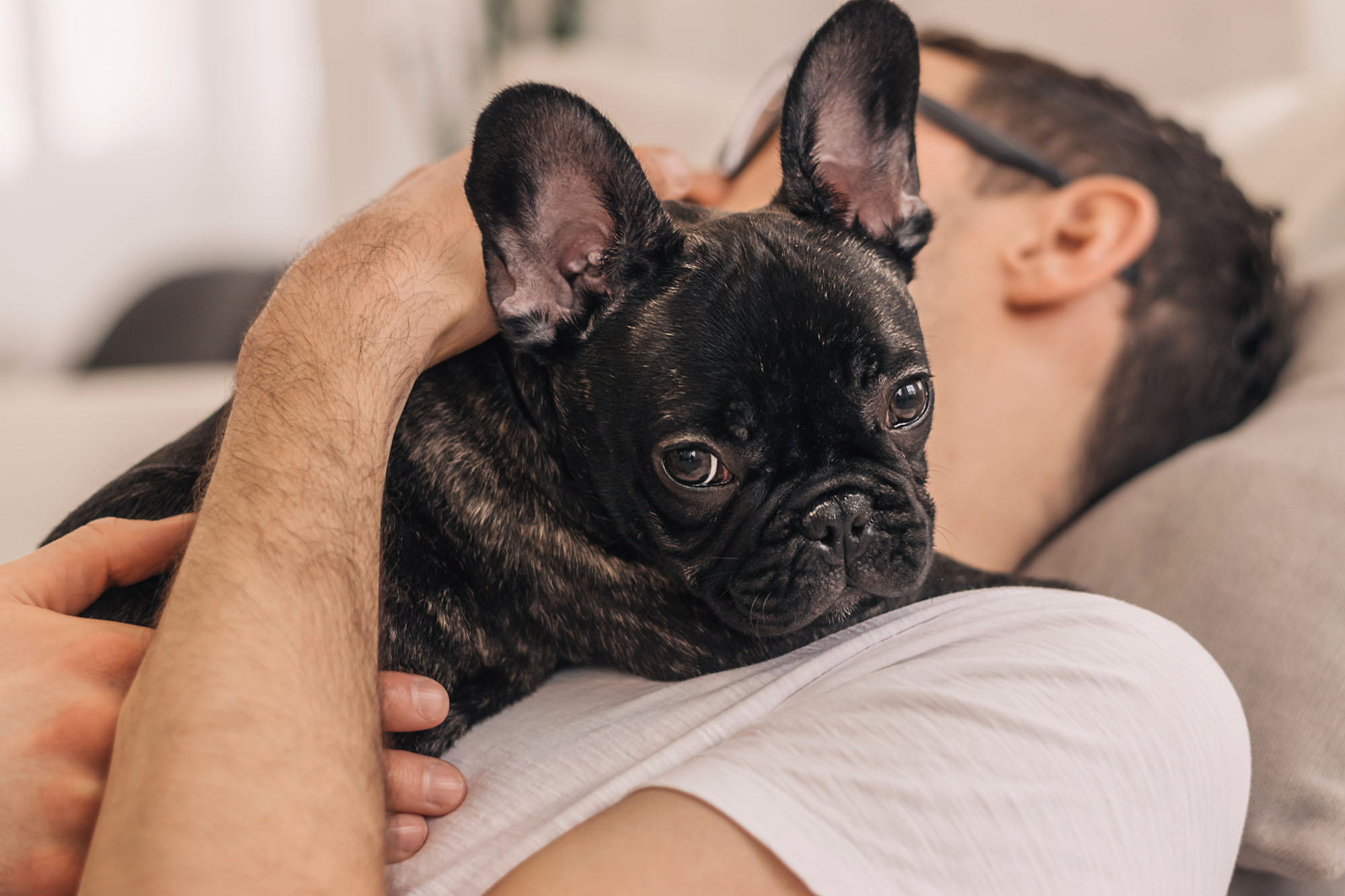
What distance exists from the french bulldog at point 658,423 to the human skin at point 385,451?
0.38ft

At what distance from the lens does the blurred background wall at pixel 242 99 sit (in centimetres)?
390

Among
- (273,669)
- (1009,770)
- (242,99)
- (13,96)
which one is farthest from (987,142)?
(242,99)

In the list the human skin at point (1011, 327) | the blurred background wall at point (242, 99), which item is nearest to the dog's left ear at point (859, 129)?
the human skin at point (1011, 327)

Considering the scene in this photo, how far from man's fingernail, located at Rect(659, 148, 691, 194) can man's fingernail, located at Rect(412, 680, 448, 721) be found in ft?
2.38

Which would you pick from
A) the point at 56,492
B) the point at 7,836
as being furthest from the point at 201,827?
the point at 56,492

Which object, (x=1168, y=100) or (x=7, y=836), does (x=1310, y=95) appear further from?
(x=7, y=836)

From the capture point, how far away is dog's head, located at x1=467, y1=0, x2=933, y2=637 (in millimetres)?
917

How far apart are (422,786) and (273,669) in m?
0.21

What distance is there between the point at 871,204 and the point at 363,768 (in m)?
0.82

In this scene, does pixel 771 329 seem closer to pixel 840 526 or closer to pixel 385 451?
pixel 840 526

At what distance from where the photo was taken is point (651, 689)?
3.27 feet

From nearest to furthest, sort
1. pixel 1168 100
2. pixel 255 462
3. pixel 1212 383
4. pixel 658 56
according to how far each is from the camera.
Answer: pixel 255 462, pixel 1212 383, pixel 1168 100, pixel 658 56

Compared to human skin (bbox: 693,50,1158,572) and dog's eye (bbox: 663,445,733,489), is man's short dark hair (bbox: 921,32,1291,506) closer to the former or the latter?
human skin (bbox: 693,50,1158,572)

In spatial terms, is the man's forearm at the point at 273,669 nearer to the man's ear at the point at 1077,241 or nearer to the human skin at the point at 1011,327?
the human skin at the point at 1011,327
